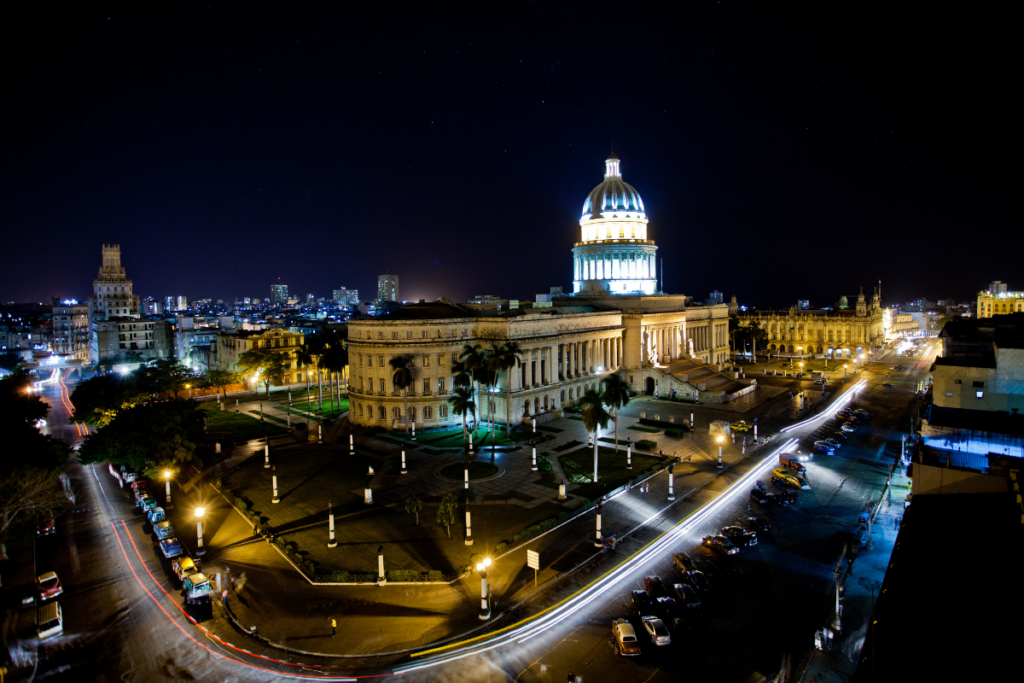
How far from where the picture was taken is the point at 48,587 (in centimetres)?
3036

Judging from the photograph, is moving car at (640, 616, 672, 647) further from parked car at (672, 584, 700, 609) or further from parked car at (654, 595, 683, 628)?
parked car at (672, 584, 700, 609)

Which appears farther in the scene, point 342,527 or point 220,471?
point 220,471

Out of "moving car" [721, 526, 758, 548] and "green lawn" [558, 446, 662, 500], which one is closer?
"moving car" [721, 526, 758, 548]

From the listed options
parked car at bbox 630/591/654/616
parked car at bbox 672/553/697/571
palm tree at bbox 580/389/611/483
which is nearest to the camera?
parked car at bbox 630/591/654/616

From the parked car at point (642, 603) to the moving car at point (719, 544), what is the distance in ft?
27.0

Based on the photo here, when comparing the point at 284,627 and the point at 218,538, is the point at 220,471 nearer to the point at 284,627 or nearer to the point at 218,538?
the point at 218,538

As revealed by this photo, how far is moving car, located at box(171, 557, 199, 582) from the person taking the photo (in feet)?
106

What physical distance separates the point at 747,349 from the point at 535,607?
431 feet

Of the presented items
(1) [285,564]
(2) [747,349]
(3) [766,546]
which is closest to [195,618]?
(1) [285,564]

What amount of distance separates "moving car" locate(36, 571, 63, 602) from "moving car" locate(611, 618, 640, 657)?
1202 inches

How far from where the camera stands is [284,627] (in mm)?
28094

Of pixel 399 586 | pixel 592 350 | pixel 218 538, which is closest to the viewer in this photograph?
pixel 399 586

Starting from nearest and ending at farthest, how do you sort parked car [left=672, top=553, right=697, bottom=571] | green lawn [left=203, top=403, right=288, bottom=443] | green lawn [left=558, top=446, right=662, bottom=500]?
parked car [left=672, top=553, right=697, bottom=571]
green lawn [left=558, top=446, right=662, bottom=500]
green lawn [left=203, top=403, right=288, bottom=443]

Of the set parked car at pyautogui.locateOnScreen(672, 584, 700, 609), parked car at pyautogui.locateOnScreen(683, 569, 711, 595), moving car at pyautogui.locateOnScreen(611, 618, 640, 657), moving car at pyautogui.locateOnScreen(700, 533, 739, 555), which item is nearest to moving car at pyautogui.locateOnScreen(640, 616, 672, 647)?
moving car at pyautogui.locateOnScreen(611, 618, 640, 657)
